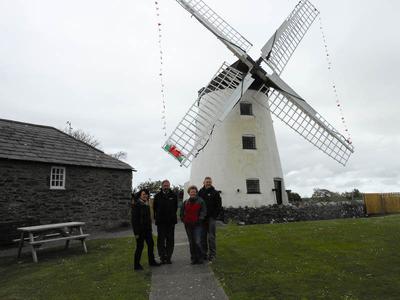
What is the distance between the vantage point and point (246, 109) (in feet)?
64.5

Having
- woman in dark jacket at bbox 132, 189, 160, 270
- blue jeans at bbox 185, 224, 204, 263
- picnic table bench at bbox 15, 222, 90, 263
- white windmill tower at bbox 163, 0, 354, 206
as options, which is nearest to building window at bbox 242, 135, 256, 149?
white windmill tower at bbox 163, 0, 354, 206

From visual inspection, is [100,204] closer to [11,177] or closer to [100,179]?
[100,179]

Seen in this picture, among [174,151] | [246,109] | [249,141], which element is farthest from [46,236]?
[246,109]

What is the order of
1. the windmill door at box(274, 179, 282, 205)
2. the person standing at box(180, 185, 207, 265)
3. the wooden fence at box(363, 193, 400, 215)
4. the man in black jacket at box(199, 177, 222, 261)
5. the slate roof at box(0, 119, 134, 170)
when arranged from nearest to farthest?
the person standing at box(180, 185, 207, 265) < the man in black jacket at box(199, 177, 222, 261) < the slate roof at box(0, 119, 134, 170) < the windmill door at box(274, 179, 282, 205) < the wooden fence at box(363, 193, 400, 215)

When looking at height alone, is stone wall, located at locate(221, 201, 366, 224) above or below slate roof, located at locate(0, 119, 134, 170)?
below

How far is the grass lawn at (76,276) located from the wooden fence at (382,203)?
1884cm

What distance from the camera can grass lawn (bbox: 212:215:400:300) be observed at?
5816 mm

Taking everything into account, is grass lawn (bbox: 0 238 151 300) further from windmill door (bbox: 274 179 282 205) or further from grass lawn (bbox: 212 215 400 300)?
windmill door (bbox: 274 179 282 205)

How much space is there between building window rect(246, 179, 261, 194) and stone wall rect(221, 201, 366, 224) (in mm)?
1052

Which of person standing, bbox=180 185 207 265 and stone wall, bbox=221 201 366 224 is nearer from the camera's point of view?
person standing, bbox=180 185 207 265

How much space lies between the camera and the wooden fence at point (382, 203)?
23.4 metres

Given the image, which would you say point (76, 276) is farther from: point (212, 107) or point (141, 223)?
point (212, 107)

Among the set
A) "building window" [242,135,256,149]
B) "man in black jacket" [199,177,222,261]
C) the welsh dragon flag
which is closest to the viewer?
"man in black jacket" [199,177,222,261]

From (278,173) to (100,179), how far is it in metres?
10.0
